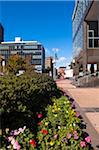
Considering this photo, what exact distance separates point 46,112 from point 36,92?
50 cm

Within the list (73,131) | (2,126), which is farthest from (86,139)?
(2,126)

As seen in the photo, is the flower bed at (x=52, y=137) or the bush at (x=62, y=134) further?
the bush at (x=62, y=134)

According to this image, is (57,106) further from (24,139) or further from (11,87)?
(24,139)

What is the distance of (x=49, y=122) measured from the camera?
6266 millimetres

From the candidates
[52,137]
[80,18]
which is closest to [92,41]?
[80,18]

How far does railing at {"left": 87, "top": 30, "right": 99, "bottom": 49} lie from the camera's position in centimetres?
5197

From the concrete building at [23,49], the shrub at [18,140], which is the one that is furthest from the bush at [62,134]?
the concrete building at [23,49]

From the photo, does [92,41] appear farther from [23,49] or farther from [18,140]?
[23,49]

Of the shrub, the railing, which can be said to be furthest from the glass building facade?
the shrub

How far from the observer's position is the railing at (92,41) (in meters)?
52.0

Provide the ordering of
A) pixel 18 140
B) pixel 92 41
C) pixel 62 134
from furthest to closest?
pixel 92 41
pixel 62 134
pixel 18 140

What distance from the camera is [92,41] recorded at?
52.4 metres

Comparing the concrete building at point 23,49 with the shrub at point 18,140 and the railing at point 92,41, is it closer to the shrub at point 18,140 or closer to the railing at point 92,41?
the railing at point 92,41

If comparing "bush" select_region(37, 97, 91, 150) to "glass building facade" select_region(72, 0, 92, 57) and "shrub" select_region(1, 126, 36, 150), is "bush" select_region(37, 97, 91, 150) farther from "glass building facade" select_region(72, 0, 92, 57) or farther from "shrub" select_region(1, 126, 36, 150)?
"glass building facade" select_region(72, 0, 92, 57)
